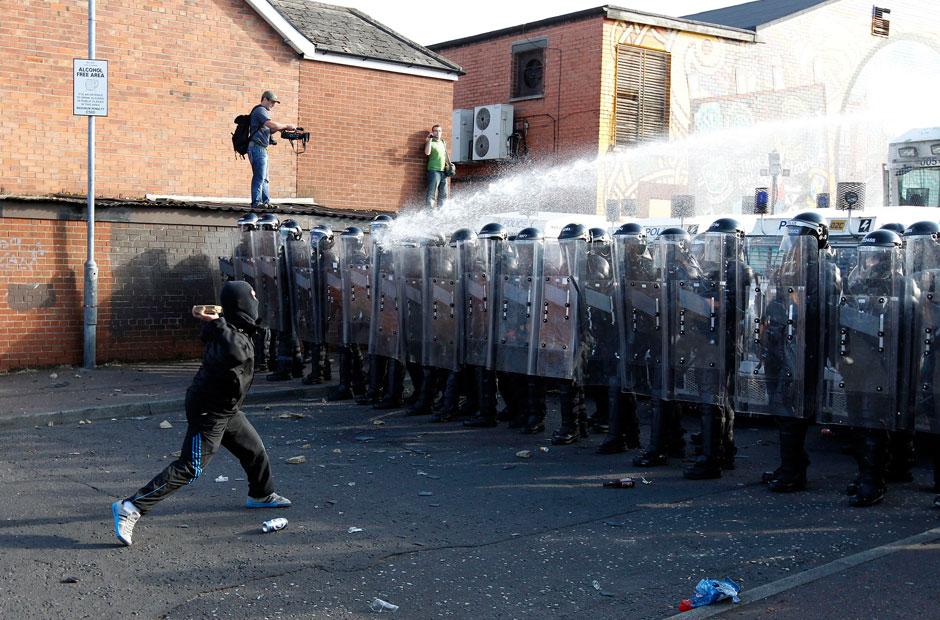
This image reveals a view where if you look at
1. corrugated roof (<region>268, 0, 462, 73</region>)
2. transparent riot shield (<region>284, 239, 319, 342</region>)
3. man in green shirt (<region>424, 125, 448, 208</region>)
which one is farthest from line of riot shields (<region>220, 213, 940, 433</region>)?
corrugated roof (<region>268, 0, 462, 73</region>)

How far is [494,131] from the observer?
80.9 feet

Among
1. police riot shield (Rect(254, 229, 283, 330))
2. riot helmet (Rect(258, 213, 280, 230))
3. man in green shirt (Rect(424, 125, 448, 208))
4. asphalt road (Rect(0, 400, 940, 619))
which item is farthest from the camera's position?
man in green shirt (Rect(424, 125, 448, 208))

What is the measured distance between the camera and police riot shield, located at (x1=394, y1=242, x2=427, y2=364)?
11641 millimetres

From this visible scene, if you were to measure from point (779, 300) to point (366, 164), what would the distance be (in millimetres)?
12044

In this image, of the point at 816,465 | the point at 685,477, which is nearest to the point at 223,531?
the point at 685,477

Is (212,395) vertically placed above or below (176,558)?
above

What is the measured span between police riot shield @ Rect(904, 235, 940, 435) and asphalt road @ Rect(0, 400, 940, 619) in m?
0.77

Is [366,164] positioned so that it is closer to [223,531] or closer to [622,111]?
[622,111]

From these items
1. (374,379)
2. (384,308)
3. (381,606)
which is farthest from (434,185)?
(381,606)

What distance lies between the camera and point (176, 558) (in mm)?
6234

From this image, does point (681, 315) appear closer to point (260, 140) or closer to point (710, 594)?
point (710, 594)

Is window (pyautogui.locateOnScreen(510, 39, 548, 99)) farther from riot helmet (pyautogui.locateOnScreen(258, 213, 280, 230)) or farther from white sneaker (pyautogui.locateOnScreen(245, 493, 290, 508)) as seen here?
white sneaker (pyautogui.locateOnScreen(245, 493, 290, 508))

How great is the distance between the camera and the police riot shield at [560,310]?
390 inches

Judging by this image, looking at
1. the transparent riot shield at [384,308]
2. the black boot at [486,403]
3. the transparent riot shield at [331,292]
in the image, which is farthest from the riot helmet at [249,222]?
the black boot at [486,403]
